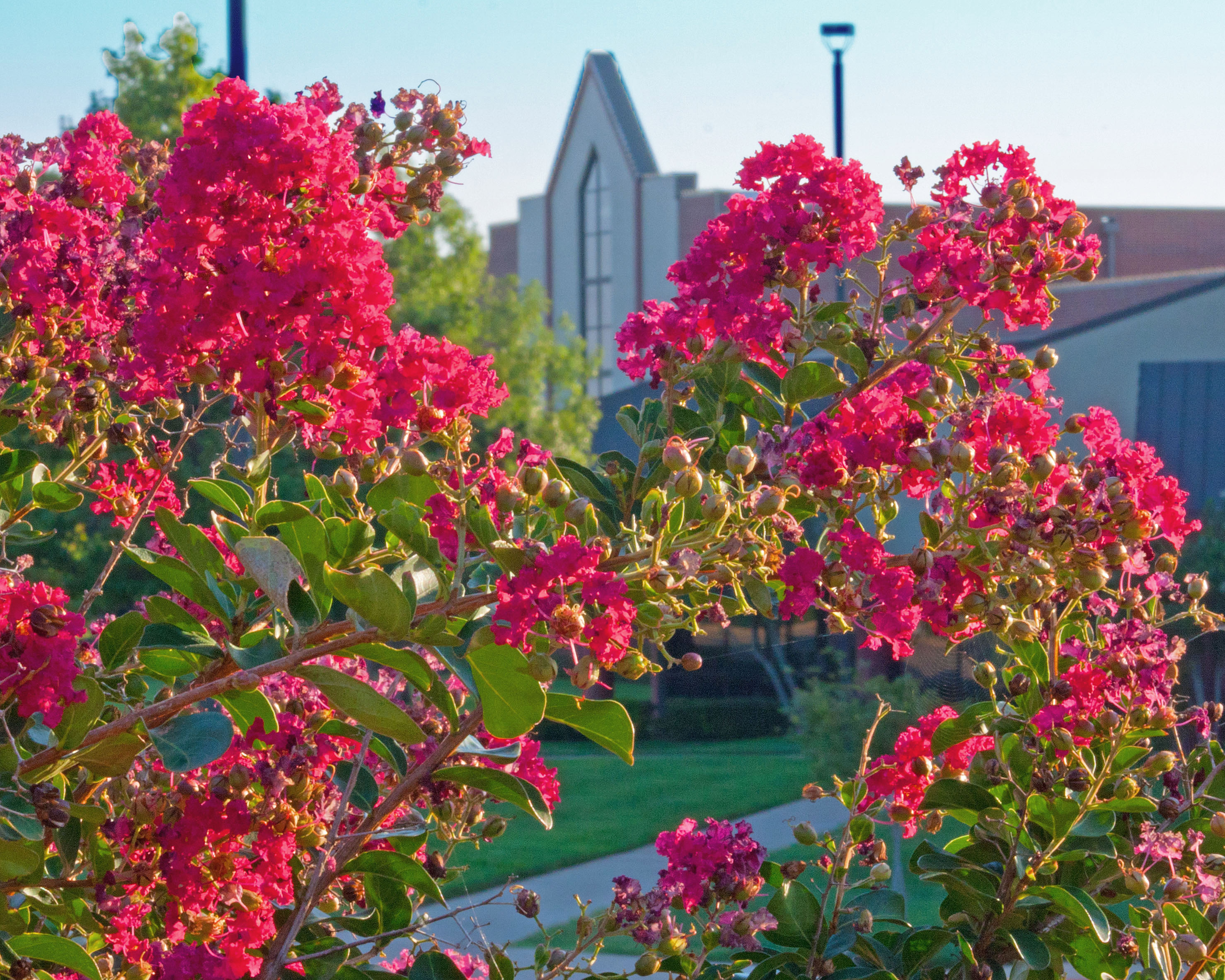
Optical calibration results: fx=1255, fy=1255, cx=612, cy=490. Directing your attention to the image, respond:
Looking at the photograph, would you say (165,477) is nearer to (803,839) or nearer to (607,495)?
(607,495)

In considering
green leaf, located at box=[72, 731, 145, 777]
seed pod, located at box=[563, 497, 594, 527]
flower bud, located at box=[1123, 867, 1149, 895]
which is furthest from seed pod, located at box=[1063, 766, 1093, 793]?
green leaf, located at box=[72, 731, 145, 777]

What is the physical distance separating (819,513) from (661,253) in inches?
958

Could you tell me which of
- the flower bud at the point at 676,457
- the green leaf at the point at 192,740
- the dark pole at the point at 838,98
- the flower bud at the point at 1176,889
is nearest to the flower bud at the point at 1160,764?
the flower bud at the point at 1176,889

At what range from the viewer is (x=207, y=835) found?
1479 mm

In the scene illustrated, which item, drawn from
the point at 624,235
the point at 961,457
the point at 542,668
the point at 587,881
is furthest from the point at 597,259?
the point at 542,668

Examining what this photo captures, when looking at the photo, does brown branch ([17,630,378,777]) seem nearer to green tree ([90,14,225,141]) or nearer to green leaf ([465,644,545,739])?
green leaf ([465,644,545,739])

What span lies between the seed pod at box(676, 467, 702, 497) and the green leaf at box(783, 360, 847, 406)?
356mm

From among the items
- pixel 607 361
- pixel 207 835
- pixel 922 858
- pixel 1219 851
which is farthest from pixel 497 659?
pixel 607 361

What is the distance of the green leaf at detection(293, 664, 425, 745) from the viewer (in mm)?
1232

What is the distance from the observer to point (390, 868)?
1612 millimetres

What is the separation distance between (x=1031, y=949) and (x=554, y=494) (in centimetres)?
92

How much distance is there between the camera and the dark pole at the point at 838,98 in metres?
10.1

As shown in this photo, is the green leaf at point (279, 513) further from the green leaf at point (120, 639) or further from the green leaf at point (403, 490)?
the green leaf at point (120, 639)

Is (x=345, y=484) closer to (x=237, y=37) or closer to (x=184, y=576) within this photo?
(x=184, y=576)
